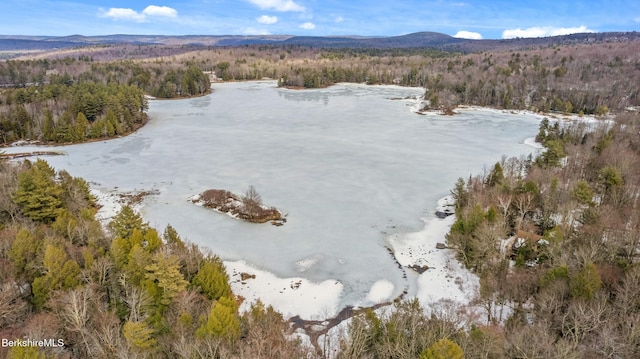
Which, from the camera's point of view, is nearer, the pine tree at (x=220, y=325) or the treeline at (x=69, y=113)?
the pine tree at (x=220, y=325)

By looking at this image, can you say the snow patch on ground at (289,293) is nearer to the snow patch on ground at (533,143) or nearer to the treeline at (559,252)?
the treeline at (559,252)

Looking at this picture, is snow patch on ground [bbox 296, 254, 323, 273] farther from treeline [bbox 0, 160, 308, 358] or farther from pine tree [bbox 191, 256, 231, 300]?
pine tree [bbox 191, 256, 231, 300]

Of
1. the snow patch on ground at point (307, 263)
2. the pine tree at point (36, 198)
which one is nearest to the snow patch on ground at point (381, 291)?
the snow patch on ground at point (307, 263)

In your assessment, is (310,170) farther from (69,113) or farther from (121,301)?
(69,113)

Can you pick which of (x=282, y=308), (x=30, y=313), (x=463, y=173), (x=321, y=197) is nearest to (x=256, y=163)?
(x=321, y=197)

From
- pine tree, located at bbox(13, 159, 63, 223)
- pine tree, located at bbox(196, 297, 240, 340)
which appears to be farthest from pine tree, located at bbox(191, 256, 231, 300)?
pine tree, located at bbox(13, 159, 63, 223)

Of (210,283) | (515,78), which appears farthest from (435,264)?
(515,78)
